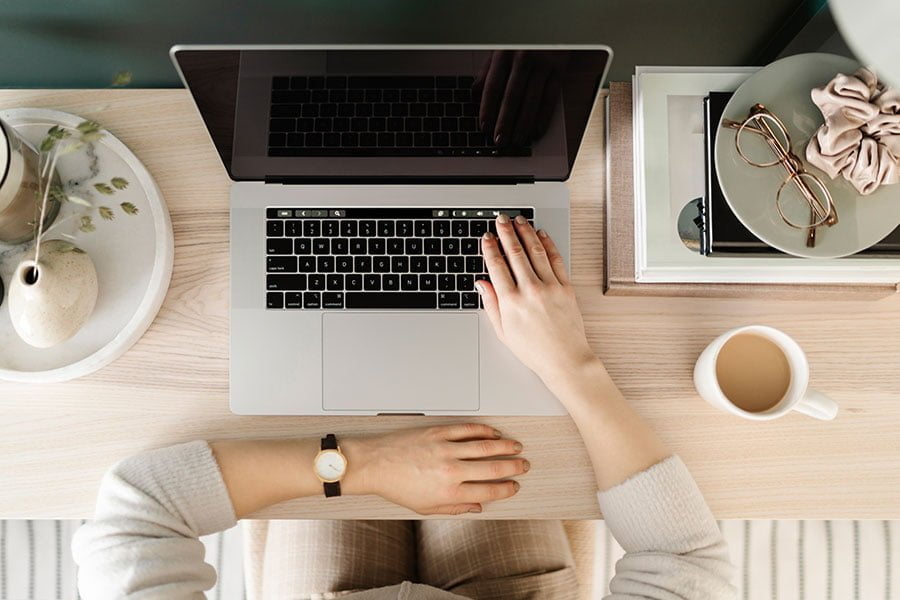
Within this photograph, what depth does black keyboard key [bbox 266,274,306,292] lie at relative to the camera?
75 centimetres

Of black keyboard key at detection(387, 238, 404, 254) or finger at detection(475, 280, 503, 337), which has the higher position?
black keyboard key at detection(387, 238, 404, 254)

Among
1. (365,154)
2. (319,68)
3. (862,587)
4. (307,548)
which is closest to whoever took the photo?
(319,68)

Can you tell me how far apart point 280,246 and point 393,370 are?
0.20 m

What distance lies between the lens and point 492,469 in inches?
29.2

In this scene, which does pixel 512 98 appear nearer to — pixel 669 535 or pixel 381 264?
pixel 381 264

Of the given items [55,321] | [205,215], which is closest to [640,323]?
[205,215]

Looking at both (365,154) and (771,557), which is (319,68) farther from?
(771,557)

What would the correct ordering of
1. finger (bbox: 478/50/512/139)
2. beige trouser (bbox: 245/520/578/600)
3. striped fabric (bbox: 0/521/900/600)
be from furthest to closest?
striped fabric (bbox: 0/521/900/600), beige trouser (bbox: 245/520/578/600), finger (bbox: 478/50/512/139)

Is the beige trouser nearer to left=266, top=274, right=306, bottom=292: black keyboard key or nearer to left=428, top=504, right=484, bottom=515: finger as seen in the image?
left=428, top=504, right=484, bottom=515: finger

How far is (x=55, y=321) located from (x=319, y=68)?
379mm

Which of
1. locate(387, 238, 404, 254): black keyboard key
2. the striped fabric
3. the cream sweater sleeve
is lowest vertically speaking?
the striped fabric

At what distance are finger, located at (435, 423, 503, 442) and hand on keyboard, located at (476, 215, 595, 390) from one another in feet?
0.29

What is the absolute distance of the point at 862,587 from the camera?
3.81 feet

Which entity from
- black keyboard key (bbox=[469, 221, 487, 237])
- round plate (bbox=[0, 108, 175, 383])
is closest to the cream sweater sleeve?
black keyboard key (bbox=[469, 221, 487, 237])
